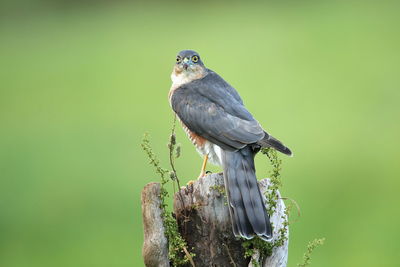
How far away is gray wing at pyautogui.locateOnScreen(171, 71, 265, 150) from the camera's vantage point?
4586mm

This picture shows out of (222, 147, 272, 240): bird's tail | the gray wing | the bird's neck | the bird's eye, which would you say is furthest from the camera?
the bird's eye

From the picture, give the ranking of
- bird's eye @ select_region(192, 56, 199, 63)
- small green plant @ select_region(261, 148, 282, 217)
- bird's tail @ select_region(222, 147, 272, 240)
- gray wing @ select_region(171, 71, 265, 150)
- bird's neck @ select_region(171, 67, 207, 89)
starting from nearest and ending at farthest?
bird's tail @ select_region(222, 147, 272, 240) → small green plant @ select_region(261, 148, 282, 217) → gray wing @ select_region(171, 71, 265, 150) → bird's neck @ select_region(171, 67, 207, 89) → bird's eye @ select_region(192, 56, 199, 63)

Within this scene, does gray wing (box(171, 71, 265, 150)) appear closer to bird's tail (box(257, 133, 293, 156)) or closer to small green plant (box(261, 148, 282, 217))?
bird's tail (box(257, 133, 293, 156))

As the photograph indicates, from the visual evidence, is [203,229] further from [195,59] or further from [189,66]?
[195,59]

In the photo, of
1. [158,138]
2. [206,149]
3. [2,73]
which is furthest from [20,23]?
[206,149]

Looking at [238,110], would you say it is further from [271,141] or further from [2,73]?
[2,73]

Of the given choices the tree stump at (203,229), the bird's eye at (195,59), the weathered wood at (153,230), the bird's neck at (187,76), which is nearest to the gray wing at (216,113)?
the bird's neck at (187,76)

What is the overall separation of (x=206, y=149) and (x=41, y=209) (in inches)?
274

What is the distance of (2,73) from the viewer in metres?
19.3

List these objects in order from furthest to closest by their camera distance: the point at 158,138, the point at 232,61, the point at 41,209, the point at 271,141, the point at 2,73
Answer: the point at 2,73, the point at 232,61, the point at 158,138, the point at 41,209, the point at 271,141

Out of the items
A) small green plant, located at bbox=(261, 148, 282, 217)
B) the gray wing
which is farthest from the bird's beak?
small green plant, located at bbox=(261, 148, 282, 217)

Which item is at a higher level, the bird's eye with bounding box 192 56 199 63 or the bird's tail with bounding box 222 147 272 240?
the bird's eye with bounding box 192 56 199 63

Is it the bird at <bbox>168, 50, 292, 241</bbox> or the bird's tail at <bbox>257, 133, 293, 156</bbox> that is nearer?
the bird at <bbox>168, 50, 292, 241</bbox>

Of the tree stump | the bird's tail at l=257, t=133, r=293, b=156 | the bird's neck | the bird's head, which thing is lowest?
the tree stump
